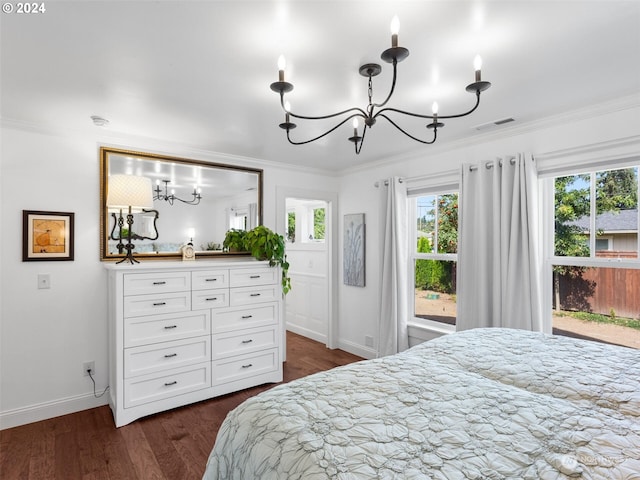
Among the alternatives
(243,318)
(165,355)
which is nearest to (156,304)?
(165,355)

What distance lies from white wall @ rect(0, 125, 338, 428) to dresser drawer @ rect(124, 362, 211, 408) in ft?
1.80

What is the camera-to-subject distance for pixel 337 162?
4160 mm

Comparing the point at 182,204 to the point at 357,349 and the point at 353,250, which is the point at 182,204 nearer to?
the point at 353,250

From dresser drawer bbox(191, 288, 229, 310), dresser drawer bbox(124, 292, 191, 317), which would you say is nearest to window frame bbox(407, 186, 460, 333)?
dresser drawer bbox(191, 288, 229, 310)

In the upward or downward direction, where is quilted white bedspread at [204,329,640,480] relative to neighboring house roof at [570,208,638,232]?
downward

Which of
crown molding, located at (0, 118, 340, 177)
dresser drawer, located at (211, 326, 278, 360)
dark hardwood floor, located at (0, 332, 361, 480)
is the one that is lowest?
dark hardwood floor, located at (0, 332, 361, 480)

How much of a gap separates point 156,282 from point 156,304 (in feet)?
0.60

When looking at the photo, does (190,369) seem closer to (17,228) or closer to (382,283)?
(17,228)

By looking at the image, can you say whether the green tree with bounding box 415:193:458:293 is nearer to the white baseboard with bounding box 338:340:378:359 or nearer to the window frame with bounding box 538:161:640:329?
the window frame with bounding box 538:161:640:329

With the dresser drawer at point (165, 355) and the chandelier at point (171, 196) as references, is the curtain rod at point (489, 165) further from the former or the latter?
the dresser drawer at point (165, 355)

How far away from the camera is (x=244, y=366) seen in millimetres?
3367

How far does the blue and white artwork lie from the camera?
4.36 m

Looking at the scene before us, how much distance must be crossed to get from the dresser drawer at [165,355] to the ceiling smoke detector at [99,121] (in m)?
1.81

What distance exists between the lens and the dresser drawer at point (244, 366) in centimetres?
322
